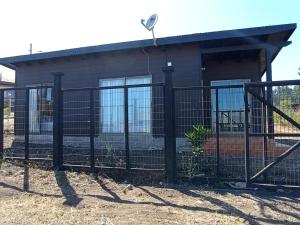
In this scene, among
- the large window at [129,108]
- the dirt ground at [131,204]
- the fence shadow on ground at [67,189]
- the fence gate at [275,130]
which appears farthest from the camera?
the large window at [129,108]

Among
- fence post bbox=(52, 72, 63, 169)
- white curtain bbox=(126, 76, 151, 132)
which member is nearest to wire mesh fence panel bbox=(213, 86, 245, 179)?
white curtain bbox=(126, 76, 151, 132)

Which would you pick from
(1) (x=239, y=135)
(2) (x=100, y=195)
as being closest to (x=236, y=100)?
(1) (x=239, y=135)

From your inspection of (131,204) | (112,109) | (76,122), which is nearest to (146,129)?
(112,109)

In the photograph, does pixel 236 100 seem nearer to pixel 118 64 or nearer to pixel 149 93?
pixel 149 93

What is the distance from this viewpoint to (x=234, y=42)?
10.5 metres

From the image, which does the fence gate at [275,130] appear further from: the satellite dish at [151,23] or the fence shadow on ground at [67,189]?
the satellite dish at [151,23]

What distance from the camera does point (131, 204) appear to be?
535 cm

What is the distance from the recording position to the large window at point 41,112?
10469mm

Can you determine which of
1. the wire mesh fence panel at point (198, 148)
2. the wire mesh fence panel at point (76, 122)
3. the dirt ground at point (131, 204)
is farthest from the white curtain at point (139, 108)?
the dirt ground at point (131, 204)

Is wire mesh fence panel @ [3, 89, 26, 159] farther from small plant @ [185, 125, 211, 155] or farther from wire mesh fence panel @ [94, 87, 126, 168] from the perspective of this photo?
small plant @ [185, 125, 211, 155]

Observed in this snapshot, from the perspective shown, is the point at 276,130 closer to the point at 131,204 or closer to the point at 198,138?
the point at 198,138

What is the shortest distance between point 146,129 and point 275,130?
3.76 meters

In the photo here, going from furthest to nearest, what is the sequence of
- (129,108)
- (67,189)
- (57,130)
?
(129,108), (57,130), (67,189)

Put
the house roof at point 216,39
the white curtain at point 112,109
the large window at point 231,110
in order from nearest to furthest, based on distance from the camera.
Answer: the large window at point 231,110, the house roof at point 216,39, the white curtain at point 112,109
